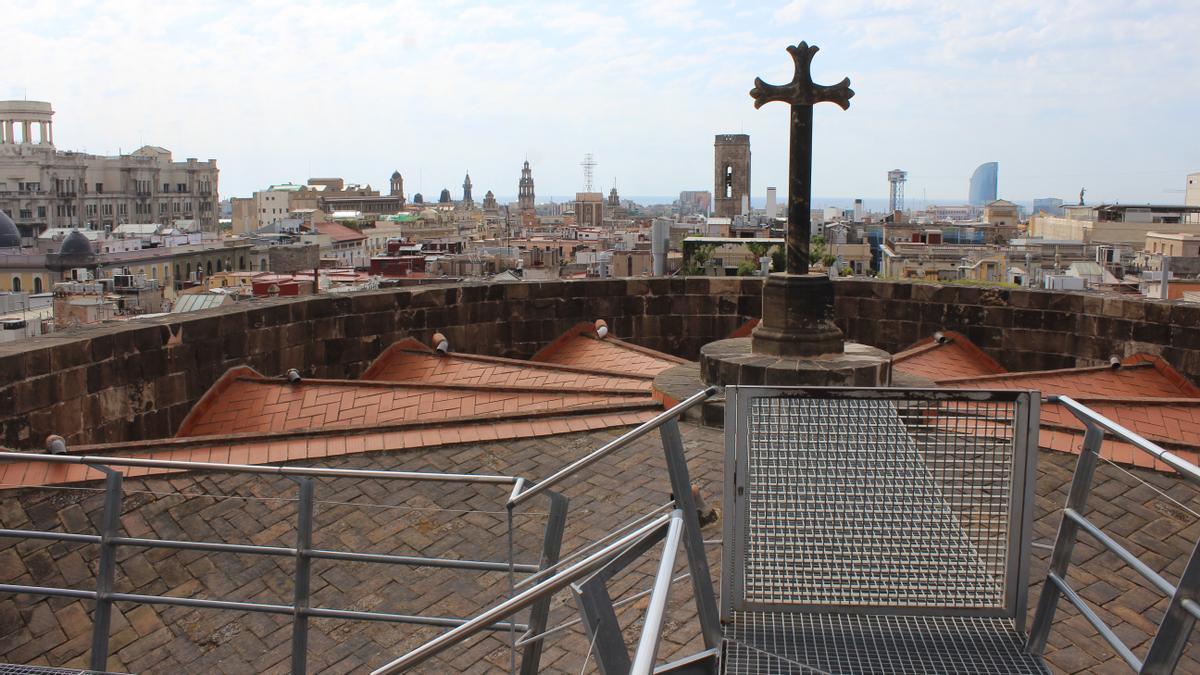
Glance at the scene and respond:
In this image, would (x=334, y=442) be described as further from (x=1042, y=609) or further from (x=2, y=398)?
(x=1042, y=609)

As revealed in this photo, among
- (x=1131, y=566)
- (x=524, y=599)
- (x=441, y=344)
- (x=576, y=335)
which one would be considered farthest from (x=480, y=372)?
(x=524, y=599)

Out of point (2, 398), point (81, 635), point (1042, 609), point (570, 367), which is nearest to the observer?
point (1042, 609)

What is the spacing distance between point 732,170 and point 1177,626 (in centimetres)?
10224

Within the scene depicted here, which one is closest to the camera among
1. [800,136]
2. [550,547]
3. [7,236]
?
[550,547]

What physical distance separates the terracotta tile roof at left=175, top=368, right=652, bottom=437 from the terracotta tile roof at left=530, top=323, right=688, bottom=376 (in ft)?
3.71

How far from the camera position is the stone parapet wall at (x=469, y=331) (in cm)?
723

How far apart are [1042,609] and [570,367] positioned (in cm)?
591

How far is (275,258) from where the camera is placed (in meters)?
77.9

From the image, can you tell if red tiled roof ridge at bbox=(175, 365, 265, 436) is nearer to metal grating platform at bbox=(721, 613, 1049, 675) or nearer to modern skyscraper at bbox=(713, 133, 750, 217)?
metal grating platform at bbox=(721, 613, 1049, 675)

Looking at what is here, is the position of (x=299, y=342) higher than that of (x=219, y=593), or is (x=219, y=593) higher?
(x=299, y=342)

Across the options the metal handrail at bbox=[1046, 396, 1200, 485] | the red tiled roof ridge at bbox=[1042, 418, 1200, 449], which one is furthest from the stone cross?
the metal handrail at bbox=[1046, 396, 1200, 485]

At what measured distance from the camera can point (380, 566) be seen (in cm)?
558

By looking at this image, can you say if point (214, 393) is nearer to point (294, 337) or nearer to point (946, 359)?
point (294, 337)

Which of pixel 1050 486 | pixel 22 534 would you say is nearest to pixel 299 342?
pixel 22 534
